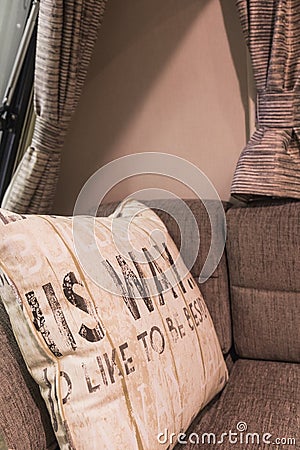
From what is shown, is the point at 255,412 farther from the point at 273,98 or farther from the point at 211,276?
the point at 273,98

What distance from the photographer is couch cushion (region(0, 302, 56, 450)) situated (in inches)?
33.6

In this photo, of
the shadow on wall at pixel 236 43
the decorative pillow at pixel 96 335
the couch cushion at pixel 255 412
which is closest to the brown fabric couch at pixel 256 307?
the couch cushion at pixel 255 412

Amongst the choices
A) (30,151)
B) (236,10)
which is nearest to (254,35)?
(236,10)

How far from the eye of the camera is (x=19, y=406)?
0.89 m

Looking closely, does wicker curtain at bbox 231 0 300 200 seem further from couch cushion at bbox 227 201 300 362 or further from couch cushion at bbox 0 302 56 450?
couch cushion at bbox 0 302 56 450

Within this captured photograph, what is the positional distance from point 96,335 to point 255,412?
0.48 metres

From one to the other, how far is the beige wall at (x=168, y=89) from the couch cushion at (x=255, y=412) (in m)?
0.61

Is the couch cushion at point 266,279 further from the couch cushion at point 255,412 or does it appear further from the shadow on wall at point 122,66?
the shadow on wall at point 122,66

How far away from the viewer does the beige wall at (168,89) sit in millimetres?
1703

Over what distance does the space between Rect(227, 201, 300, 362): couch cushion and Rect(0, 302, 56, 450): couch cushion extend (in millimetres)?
685

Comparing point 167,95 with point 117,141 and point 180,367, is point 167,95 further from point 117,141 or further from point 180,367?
point 180,367

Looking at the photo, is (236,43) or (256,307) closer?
(256,307)

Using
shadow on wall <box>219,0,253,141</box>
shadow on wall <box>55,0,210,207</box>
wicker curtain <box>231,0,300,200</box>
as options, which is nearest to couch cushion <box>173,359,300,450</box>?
wicker curtain <box>231,0,300,200</box>

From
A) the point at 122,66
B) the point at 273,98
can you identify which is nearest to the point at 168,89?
the point at 122,66
